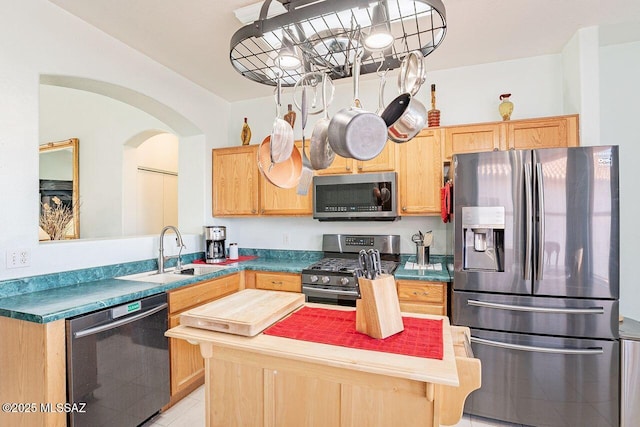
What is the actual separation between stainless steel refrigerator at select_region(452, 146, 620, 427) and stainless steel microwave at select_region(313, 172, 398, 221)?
0.67 meters

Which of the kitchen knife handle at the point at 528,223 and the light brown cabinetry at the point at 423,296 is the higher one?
the kitchen knife handle at the point at 528,223

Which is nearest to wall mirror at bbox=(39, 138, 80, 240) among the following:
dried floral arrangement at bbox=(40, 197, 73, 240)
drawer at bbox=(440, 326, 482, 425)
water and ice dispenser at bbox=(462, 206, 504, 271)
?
dried floral arrangement at bbox=(40, 197, 73, 240)

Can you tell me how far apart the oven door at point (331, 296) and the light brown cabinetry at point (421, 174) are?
83 centimetres

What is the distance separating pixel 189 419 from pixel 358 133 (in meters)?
2.17

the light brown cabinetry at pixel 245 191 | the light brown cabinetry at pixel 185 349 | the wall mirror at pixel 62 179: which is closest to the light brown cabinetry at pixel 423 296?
the light brown cabinetry at pixel 245 191

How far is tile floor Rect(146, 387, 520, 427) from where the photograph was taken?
209 centimetres

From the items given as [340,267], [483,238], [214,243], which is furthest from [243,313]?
[214,243]

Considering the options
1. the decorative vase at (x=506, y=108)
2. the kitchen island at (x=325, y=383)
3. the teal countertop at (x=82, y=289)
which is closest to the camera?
the kitchen island at (x=325, y=383)

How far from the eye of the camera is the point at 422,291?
2.40 metres

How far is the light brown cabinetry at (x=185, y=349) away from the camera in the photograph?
2199 millimetres

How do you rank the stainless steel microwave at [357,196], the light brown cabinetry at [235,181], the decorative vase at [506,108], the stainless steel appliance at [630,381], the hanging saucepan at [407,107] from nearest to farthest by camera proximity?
the hanging saucepan at [407,107]
the stainless steel appliance at [630,381]
the decorative vase at [506,108]
the stainless steel microwave at [357,196]
the light brown cabinetry at [235,181]

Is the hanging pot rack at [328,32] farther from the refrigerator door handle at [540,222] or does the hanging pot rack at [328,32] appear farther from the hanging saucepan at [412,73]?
the refrigerator door handle at [540,222]

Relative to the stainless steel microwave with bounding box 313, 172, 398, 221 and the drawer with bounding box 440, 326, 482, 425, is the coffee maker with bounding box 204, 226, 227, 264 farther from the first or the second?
the drawer with bounding box 440, 326, 482, 425

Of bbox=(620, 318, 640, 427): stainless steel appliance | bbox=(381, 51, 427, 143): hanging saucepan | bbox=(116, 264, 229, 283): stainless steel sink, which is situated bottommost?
bbox=(620, 318, 640, 427): stainless steel appliance
